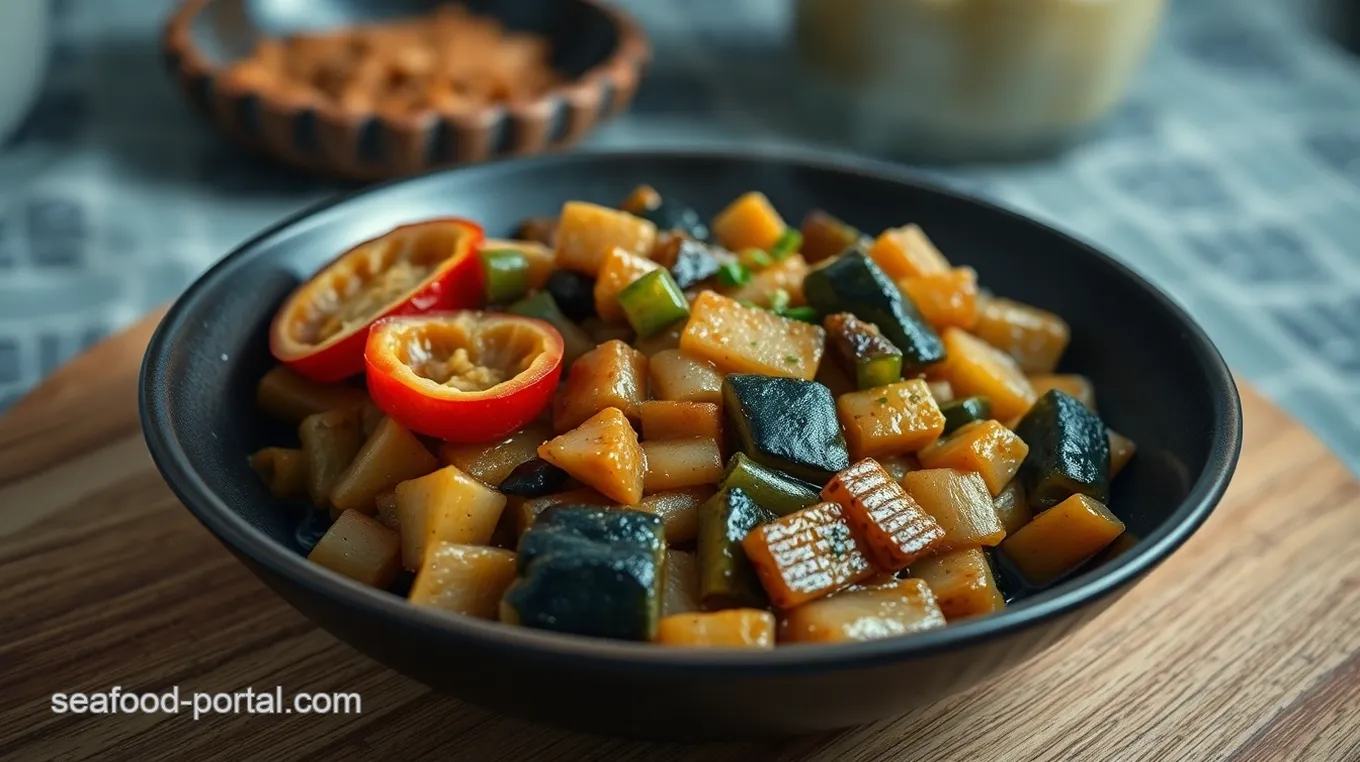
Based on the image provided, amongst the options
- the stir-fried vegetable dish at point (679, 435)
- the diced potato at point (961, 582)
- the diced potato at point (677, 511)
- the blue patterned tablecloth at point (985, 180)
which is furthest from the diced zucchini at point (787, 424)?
the blue patterned tablecloth at point (985, 180)

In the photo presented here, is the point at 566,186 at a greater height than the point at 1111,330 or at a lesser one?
lesser

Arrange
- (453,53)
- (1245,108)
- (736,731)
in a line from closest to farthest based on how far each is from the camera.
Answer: (736,731) < (453,53) < (1245,108)

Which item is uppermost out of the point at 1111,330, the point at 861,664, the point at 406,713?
the point at 1111,330

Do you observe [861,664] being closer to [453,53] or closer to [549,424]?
[549,424]

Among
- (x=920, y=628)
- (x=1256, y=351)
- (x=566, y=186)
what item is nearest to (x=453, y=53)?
(x=566, y=186)

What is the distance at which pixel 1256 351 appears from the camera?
3.70m

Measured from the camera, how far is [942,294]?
2467mm

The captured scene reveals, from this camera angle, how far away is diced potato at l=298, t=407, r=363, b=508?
7.21ft

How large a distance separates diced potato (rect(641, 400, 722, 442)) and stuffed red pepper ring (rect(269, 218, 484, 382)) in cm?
53

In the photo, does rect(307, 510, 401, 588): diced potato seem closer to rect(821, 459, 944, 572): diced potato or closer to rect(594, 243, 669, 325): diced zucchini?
rect(594, 243, 669, 325): diced zucchini

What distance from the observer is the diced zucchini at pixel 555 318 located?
2346mm

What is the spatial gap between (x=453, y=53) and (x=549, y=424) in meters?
2.54

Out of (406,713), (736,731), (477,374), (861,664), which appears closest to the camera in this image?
(861,664)

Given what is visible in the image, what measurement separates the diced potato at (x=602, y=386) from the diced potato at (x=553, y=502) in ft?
0.52
